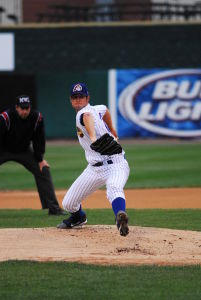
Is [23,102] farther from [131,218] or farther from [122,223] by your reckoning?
[122,223]

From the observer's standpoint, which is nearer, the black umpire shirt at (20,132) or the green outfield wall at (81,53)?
the black umpire shirt at (20,132)

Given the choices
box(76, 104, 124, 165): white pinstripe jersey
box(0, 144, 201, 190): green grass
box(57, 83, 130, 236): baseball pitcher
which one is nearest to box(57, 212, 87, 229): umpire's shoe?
box(57, 83, 130, 236): baseball pitcher

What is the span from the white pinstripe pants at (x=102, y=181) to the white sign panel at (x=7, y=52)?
841 inches

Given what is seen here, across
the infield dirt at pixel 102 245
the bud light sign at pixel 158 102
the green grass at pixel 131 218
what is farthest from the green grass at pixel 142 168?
the infield dirt at pixel 102 245

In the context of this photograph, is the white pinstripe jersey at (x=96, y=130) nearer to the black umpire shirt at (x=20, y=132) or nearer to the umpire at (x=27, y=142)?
the umpire at (x=27, y=142)

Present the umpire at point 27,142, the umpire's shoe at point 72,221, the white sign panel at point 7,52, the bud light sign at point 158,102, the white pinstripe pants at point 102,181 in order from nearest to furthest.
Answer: the white pinstripe pants at point 102,181
the umpire's shoe at point 72,221
the umpire at point 27,142
the bud light sign at point 158,102
the white sign panel at point 7,52

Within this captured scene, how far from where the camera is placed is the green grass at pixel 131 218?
10289 millimetres

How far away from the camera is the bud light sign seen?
93.7 ft

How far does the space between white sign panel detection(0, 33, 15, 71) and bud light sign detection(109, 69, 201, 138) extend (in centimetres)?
396

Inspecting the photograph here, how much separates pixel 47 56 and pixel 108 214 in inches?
765

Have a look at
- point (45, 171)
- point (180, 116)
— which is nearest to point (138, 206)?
point (45, 171)

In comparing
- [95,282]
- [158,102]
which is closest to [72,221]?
[95,282]

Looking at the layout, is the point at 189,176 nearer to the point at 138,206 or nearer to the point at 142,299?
the point at 138,206

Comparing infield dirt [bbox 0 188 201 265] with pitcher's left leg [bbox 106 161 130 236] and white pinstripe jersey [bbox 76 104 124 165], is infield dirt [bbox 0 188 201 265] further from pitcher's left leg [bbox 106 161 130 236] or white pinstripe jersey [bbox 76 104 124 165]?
white pinstripe jersey [bbox 76 104 124 165]
